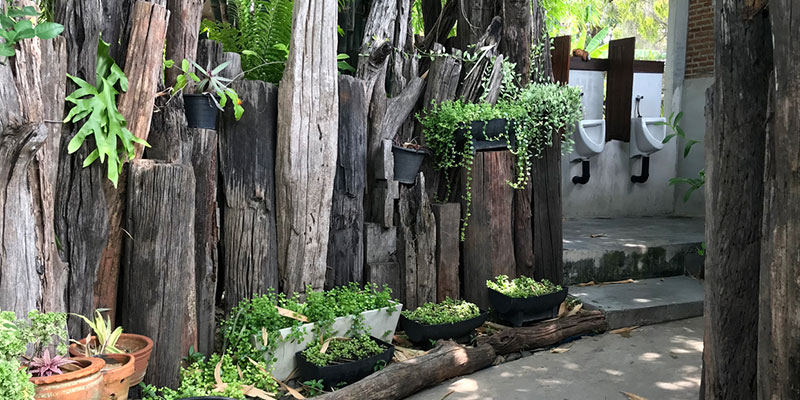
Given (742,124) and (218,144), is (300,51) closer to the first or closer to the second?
(218,144)

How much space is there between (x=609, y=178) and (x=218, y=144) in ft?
19.5

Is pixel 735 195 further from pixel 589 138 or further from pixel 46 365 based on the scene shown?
pixel 589 138

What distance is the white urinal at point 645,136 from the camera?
836 cm

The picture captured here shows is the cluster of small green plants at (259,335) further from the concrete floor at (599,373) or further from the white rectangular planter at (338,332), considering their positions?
the concrete floor at (599,373)

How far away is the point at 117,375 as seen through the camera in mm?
2973

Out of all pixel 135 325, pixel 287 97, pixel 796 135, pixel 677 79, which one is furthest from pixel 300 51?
pixel 677 79

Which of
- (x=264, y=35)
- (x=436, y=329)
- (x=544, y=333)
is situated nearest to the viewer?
(x=264, y=35)

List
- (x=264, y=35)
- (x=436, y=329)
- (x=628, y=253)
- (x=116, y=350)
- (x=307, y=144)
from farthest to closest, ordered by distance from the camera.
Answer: (x=628, y=253) → (x=436, y=329) → (x=264, y=35) → (x=307, y=144) → (x=116, y=350)

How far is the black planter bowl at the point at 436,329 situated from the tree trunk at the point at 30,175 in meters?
2.29

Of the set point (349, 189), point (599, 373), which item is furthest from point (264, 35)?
point (599, 373)

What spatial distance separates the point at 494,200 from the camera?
523cm

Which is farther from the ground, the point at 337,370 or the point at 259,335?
the point at 259,335

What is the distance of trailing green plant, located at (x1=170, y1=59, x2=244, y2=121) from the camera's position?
12.3ft

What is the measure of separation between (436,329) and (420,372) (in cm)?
54
